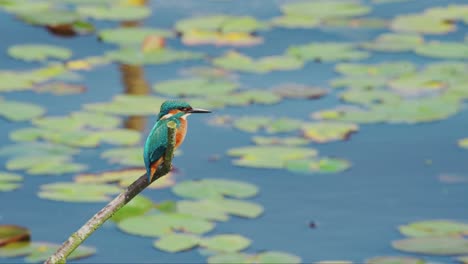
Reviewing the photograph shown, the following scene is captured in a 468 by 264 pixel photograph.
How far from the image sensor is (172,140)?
123 inches

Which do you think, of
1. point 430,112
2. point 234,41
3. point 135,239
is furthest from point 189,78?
point 135,239

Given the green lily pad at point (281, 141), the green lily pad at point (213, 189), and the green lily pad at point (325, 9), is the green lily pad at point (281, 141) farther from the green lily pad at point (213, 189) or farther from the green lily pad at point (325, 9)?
the green lily pad at point (325, 9)

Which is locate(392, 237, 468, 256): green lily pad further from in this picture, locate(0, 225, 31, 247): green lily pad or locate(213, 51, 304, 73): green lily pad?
locate(213, 51, 304, 73): green lily pad

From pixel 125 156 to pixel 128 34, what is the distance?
2.08m

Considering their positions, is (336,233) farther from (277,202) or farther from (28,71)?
(28,71)

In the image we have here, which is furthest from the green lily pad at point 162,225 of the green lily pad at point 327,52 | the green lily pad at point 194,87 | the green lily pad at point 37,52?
the green lily pad at point 327,52

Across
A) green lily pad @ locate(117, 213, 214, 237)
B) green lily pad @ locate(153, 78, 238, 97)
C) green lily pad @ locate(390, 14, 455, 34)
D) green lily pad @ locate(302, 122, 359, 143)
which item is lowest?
green lily pad @ locate(117, 213, 214, 237)

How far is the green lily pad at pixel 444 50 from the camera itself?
26.2 feet

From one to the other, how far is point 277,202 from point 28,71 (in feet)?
7.73

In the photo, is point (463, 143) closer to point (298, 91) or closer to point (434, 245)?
point (298, 91)

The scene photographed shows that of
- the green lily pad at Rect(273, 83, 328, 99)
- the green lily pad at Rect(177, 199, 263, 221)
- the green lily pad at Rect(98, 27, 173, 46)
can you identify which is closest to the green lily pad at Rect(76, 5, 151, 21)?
the green lily pad at Rect(98, 27, 173, 46)

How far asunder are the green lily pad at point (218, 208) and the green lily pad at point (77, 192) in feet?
1.18

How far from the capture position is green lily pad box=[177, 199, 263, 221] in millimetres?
5758

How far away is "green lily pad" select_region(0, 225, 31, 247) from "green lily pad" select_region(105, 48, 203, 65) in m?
2.40
